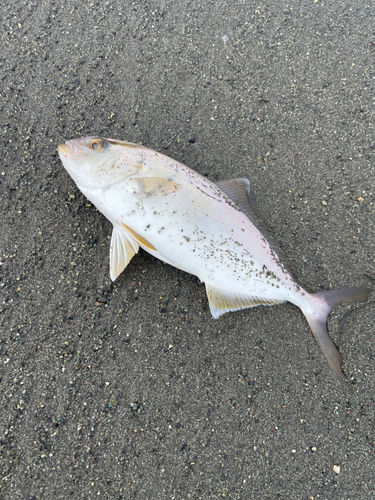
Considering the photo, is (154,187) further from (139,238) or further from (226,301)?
(226,301)

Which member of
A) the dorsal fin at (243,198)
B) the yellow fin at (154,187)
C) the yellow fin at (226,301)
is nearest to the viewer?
the yellow fin at (154,187)

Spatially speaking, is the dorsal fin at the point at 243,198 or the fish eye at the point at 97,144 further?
the dorsal fin at the point at 243,198

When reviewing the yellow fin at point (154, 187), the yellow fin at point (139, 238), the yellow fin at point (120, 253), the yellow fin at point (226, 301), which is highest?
the yellow fin at point (154, 187)

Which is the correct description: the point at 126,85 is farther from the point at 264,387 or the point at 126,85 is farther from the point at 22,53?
the point at 264,387

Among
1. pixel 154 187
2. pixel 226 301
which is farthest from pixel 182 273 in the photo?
pixel 154 187

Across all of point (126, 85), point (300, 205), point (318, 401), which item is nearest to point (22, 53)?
point (126, 85)

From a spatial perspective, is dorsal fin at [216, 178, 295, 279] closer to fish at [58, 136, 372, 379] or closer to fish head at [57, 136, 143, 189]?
fish at [58, 136, 372, 379]

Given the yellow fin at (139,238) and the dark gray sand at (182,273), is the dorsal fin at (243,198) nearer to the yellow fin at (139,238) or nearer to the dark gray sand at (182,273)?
the dark gray sand at (182,273)

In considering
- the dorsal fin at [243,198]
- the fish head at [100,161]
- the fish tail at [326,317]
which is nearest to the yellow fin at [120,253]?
the fish head at [100,161]
